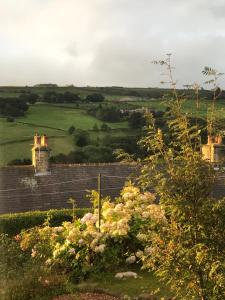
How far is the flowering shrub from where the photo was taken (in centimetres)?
1243

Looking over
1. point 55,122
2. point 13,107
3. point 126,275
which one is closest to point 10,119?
point 13,107

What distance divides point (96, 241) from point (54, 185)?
11299 mm

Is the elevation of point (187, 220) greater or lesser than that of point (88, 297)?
greater

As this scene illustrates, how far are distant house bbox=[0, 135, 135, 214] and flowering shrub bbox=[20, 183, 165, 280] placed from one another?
8.88 metres

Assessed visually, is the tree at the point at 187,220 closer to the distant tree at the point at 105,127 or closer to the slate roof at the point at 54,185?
the slate roof at the point at 54,185

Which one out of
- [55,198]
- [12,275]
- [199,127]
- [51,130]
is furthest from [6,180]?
[51,130]

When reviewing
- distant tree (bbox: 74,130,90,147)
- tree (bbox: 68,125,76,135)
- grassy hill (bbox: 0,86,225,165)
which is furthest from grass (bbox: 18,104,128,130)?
distant tree (bbox: 74,130,90,147)

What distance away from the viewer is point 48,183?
2359 centimetres

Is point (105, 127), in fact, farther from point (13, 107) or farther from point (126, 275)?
point (126, 275)

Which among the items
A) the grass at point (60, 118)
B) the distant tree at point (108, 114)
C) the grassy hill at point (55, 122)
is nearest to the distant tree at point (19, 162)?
the grassy hill at point (55, 122)

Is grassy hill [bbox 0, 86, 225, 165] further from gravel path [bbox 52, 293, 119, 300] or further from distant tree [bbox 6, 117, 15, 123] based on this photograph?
gravel path [bbox 52, 293, 119, 300]

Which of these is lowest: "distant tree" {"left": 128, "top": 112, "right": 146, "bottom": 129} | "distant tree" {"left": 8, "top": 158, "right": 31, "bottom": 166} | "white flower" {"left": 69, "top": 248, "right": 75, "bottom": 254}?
"distant tree" {"left": 8, "top": 158, "right": 31, "bottom": 166}

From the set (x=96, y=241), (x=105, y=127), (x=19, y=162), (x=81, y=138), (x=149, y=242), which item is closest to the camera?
(x=149, y=242)

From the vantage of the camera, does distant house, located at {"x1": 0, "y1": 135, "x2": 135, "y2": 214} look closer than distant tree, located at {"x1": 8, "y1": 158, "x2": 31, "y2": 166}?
Yes
